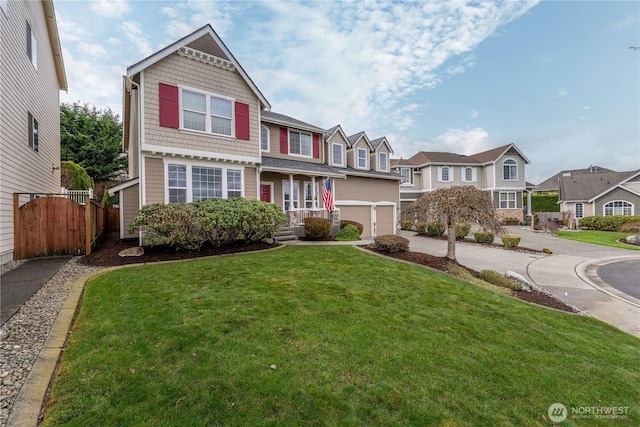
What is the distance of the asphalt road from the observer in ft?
29.5

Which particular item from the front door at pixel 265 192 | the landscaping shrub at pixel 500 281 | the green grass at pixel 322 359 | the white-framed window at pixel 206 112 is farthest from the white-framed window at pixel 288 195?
the green grass at pixel 322 359

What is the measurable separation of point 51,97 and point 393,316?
1852cm

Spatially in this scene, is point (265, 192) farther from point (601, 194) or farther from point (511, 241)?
point (601, 194)

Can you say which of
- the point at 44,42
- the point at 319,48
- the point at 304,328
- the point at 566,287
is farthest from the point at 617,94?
the point at 44,42

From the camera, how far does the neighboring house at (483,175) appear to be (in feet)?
108

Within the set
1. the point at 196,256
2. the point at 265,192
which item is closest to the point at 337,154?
the point at 265,192

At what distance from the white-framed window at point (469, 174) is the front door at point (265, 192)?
2724 cm

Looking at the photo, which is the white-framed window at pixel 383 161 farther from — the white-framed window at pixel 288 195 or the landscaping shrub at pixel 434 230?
the white-framed window at pixel 288 195

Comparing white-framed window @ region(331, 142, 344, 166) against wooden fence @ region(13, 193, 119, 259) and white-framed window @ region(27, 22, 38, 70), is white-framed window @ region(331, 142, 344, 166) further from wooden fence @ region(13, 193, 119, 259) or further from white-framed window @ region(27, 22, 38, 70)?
white-framed window @ region(27, 22, 38, 70)

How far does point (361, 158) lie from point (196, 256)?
1534 centimetres

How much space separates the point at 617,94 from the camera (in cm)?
1423

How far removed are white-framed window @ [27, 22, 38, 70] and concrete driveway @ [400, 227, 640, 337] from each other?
59.6 feet

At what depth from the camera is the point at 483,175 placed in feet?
112

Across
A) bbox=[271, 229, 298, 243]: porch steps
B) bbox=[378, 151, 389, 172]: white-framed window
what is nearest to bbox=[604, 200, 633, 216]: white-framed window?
bbox=[378, 151, 389, 172]: white-framed window
